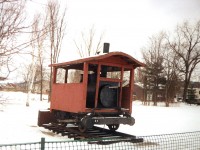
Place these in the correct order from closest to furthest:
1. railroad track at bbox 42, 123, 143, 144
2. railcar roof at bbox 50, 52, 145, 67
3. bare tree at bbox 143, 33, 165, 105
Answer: railroad track at bbox 42, 123, 143, 144 < railcar roof at bbox 50, 52, 145, 67 < bare tree at bbox 143, 33, 165, 105

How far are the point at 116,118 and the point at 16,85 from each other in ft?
20.1

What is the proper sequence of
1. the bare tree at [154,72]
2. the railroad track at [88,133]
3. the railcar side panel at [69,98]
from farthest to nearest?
the bare tree at [154,72] < the railcar side panel at [69,98] < the railroad track at [88,133]

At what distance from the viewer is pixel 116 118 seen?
35.5 feet

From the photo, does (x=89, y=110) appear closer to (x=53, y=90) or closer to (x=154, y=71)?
(x=53, y=90)

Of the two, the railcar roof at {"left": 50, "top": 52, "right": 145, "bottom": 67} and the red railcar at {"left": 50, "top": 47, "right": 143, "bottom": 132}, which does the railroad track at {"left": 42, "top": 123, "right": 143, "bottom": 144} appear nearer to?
the red railcar at {"left": 50, "top": 47, "right": 143, "bottom": 132}

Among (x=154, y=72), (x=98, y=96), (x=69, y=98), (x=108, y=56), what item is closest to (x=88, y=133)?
(x=98, y=96)

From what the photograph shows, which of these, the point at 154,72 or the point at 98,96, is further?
the point at 154,72

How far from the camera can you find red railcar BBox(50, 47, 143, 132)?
34.6 feet

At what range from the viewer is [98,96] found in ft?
36.5

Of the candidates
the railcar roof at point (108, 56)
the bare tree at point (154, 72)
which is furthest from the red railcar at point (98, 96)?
the bare tree at point (154, 72)

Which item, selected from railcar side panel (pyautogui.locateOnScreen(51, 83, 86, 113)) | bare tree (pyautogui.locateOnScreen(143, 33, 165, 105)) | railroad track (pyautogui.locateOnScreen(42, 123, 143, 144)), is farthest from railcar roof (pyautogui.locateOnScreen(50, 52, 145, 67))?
bare tree (pyautogui.locateOnScreen(143, 33, 165, 105))

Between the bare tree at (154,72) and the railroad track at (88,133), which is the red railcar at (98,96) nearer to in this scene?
the railroad track at (88,133)

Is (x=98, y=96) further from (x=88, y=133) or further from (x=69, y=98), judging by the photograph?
(x=88, y=133)

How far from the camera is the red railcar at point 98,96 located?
10539 mm
